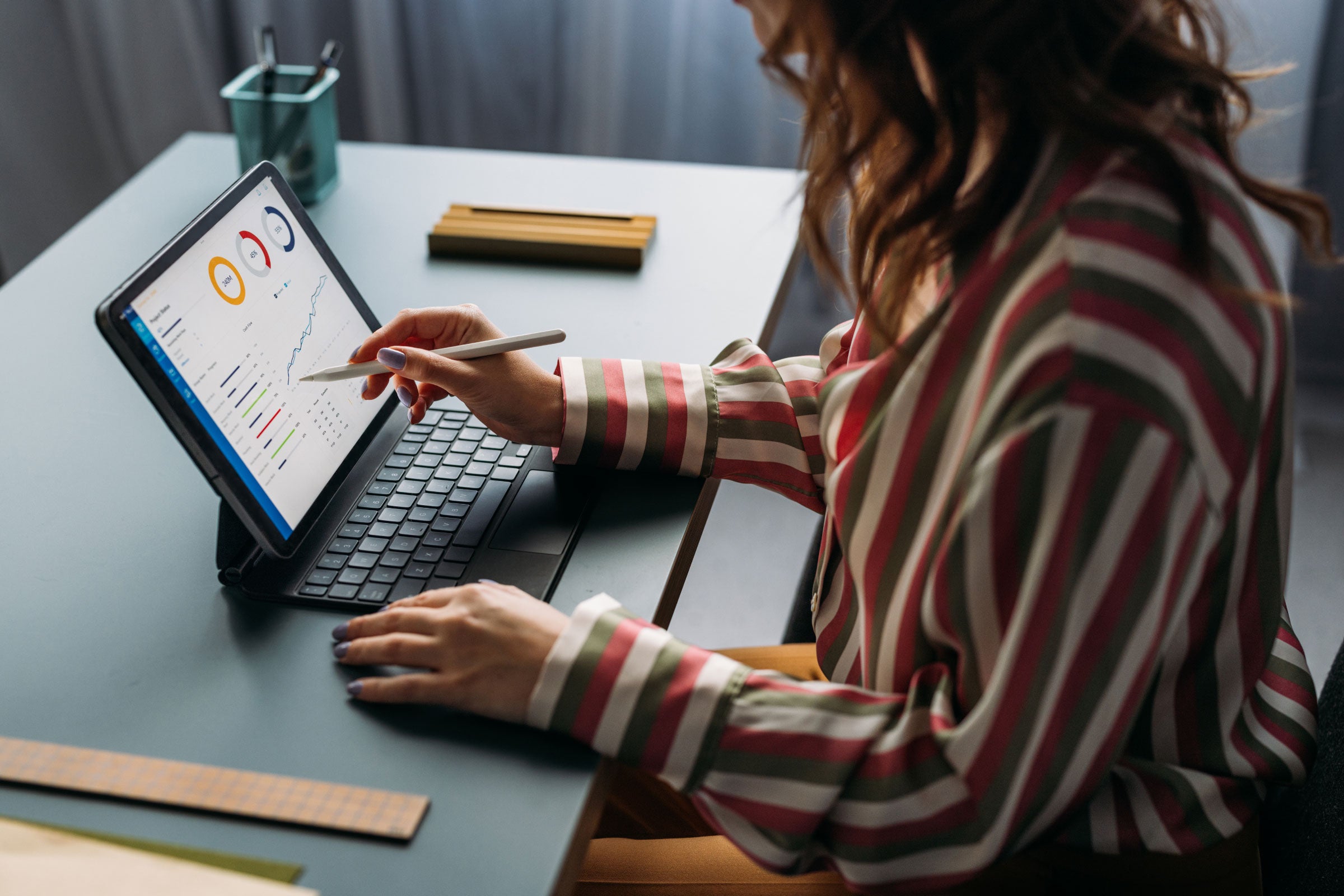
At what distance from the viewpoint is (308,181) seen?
1262 millimetres

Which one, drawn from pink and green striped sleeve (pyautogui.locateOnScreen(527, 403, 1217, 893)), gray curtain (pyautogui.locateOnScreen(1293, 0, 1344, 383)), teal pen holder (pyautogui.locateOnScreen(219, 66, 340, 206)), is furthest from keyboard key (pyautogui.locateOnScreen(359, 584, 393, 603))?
gray curtain (pyautogui.locateOnScreen(1293, 0, 1344, 383))

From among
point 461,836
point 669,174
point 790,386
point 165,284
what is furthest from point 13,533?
point 669,174

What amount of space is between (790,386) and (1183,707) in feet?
1.21

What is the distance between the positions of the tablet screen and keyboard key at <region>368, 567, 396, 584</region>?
63mm

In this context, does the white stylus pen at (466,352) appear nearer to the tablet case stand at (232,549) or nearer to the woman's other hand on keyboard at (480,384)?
the woman's other hand on keyboard at (480,384)

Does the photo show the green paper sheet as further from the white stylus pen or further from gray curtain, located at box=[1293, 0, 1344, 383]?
gray curtain, located at box=[1293, 0, 1344, 383]

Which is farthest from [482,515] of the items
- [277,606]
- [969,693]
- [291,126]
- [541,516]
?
[291,126]

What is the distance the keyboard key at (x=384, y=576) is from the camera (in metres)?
0.73

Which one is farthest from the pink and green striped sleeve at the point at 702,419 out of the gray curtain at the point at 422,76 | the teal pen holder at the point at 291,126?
the gray curtain at the point at 422,76

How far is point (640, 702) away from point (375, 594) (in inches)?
7.9

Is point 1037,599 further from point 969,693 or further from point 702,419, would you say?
point 702,419

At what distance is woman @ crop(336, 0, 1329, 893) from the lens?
536 millimetres

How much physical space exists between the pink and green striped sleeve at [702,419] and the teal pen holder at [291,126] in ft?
1.73

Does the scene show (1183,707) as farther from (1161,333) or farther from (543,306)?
(543,306)
